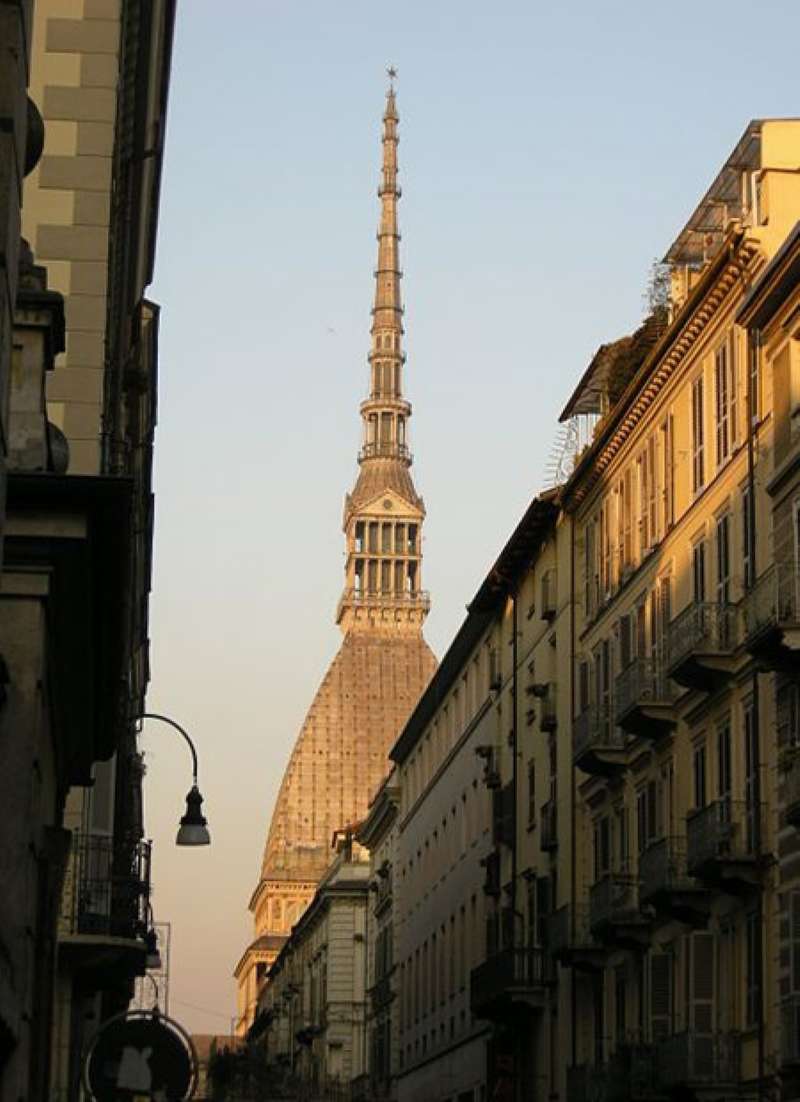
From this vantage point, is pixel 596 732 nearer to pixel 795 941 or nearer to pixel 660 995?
pixel 660 995

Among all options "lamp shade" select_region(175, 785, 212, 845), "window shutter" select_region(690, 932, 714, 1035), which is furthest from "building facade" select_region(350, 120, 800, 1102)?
"lamp shade" select_region(175, 785, 212, 845)

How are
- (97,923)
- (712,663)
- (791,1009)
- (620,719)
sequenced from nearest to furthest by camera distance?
(97,923) < (791,1009) < (712,663) < (620,719)

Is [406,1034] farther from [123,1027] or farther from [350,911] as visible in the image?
[123,1027]

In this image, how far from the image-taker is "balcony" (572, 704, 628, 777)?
53562 mm

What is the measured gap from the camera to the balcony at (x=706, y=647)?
4403 centimetres

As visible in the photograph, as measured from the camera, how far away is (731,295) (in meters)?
45.5

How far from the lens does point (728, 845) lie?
42719mm

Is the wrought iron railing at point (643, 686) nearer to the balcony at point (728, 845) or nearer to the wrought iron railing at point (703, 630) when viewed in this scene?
the wrought iron railing at point (703, 630)

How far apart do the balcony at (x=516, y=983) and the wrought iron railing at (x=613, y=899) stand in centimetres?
902

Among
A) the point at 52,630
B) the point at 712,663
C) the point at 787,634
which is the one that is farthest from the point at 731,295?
the point at 52,630

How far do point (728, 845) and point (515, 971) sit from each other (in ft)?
73.2

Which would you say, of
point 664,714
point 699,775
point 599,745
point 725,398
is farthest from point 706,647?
point 599,745

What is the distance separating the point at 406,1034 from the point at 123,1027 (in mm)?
79884

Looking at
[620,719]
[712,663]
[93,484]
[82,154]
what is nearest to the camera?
[93,484]
